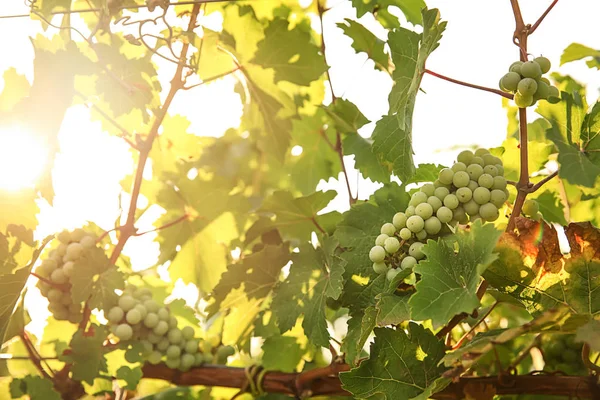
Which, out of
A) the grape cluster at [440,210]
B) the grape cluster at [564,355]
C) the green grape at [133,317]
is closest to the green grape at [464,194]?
the grape cluster at [440,210]

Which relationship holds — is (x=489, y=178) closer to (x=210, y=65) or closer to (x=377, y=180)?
(x=377, y=180)

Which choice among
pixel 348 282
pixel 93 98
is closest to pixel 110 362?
pixel 348 282

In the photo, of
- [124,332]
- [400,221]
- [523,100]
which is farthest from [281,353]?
[523,100]

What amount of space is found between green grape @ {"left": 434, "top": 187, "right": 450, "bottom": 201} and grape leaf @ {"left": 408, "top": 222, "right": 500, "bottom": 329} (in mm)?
120

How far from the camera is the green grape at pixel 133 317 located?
1292 millimetres

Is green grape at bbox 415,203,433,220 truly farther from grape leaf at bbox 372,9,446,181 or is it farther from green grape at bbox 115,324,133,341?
green grape at bbox 115,324,133,341

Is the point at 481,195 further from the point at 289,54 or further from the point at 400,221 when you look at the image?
the point at 289,54

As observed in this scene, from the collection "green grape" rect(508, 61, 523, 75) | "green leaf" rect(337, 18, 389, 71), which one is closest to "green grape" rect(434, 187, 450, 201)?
"green grape" rect(508, 61, 523, 75)

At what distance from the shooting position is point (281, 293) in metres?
1.23

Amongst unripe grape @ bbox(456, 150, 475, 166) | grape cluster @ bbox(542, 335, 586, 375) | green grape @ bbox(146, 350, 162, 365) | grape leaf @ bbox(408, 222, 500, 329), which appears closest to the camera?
grape leaf @ bbox(408, 222, 500, 329)

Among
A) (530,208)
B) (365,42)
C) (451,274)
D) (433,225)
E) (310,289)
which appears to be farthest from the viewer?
(365,42)

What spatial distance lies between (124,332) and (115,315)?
0.14ft

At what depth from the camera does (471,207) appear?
3.21 ft

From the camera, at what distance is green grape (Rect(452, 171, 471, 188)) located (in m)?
0.98
